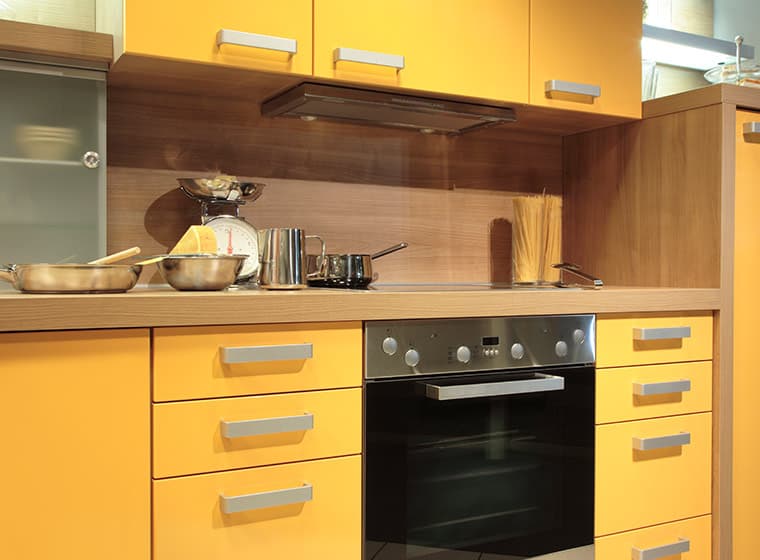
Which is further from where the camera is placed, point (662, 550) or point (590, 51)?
point (590, 51)

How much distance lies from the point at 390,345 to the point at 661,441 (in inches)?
30.5

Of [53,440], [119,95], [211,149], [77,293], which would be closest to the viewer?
[53,440]

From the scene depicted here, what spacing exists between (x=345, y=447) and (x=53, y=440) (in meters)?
0.52

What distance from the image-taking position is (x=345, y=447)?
4.81 feet

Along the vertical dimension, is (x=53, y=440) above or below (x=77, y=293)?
below

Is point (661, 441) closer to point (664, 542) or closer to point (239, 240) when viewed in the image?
point (664, 542)

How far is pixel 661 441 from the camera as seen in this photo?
72.3 inches

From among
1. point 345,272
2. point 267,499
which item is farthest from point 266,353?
point 345,272

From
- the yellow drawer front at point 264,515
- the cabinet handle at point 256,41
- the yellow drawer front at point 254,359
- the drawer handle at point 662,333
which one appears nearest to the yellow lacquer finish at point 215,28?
the cabinet handle at point 256,41

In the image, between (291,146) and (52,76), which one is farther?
(291,146)

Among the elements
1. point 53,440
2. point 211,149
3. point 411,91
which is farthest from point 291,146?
point 53,440

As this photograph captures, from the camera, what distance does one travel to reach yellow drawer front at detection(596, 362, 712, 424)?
1794 mm

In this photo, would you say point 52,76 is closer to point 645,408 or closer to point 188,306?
point 188,306

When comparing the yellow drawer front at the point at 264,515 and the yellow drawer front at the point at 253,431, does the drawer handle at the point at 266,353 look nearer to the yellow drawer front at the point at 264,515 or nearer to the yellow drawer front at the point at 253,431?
the yellow drawer front at the point at 253,431
